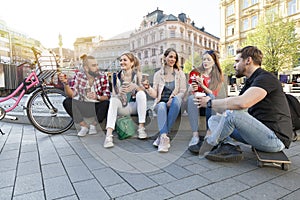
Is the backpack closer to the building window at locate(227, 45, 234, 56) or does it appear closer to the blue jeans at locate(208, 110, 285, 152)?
the blue jeans at locate(208, 110, 285, 152)

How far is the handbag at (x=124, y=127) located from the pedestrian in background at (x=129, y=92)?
0.07 m

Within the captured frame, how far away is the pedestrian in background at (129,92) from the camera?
253cm

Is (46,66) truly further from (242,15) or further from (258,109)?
(242,15)

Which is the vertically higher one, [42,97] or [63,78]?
[63,78]

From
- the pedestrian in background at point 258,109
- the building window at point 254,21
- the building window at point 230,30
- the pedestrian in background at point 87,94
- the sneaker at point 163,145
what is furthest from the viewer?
the building window at point 230,30

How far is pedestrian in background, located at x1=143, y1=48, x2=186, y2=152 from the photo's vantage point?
2.32 metres

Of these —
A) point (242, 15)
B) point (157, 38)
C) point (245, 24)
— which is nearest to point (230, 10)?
point (242, 15)

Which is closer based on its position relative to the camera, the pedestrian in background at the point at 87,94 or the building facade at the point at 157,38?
the pedestrian in background at the point at 87,94

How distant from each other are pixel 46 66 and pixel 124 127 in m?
1.56

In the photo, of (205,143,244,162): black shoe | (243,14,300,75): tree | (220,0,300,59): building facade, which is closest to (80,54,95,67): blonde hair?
(205,143,244,162): black shoe

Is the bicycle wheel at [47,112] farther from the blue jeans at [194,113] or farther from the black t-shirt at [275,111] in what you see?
the black t-shirt at [275,111]

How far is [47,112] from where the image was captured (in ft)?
10.5

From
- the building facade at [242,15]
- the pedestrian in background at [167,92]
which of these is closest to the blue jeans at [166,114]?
the pedestrian in background at [167,92]

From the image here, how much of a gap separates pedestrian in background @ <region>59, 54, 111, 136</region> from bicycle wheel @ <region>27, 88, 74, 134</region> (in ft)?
0.81
